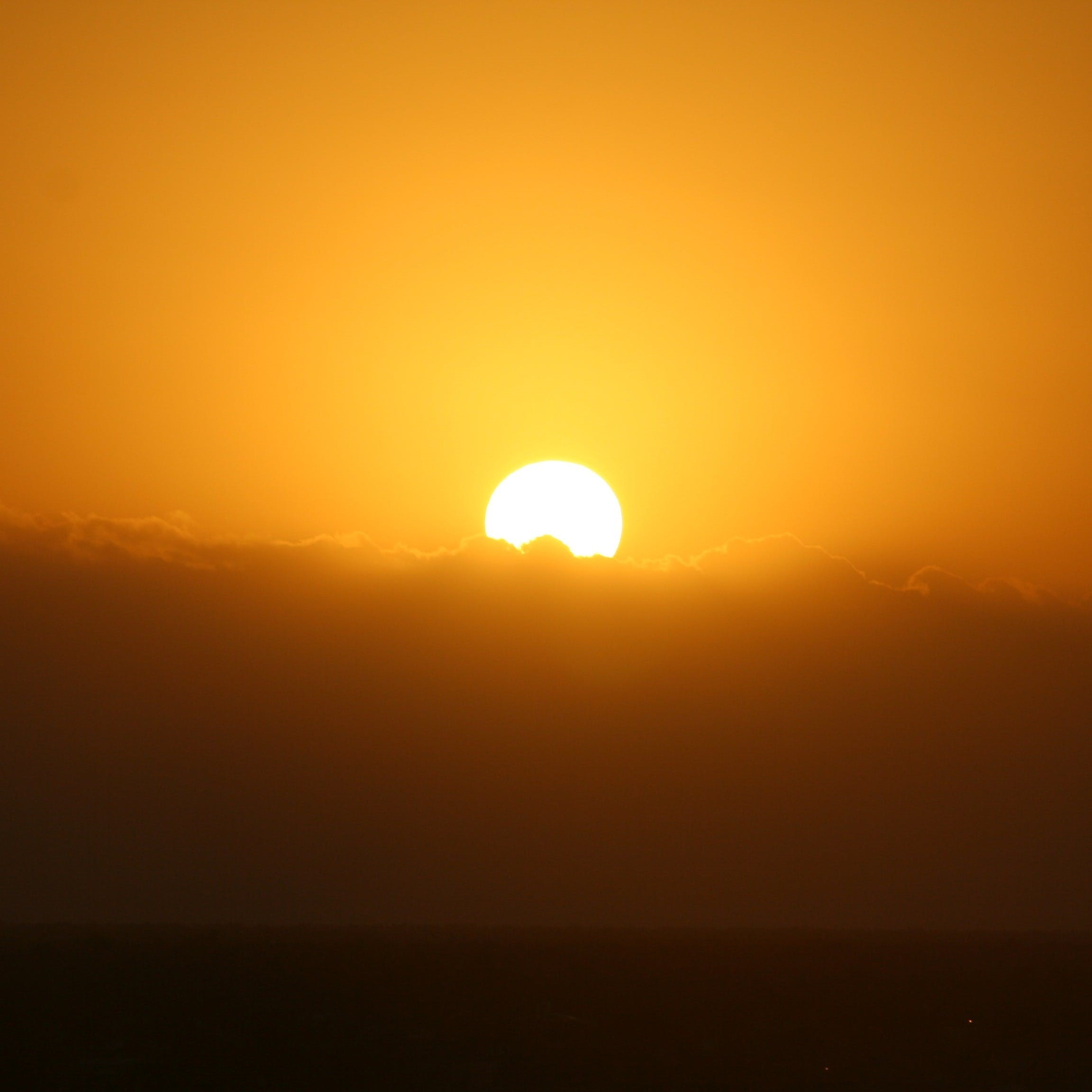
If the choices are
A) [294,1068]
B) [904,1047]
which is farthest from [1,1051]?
[904,1047]

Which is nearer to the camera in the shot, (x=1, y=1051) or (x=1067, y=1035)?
(x=1, y=1051)

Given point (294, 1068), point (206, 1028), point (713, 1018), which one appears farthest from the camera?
point (713, 1018)

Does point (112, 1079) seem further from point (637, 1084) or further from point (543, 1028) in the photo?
point (543, 1028)

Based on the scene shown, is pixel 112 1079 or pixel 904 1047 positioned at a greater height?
pixel 904 1047

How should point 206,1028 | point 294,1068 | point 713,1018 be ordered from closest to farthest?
1. point 294,1068
2. point 206,1028
3. point 713,1018

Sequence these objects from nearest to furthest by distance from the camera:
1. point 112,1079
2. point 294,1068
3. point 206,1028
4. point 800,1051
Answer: point 112,1079 < point 294,1068 < point 800,1051 < point 206,1028

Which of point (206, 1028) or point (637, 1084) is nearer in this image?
point (637, 1084)

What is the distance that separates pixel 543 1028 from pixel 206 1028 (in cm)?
4553

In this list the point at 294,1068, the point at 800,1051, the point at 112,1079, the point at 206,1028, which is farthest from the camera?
the point at 206,1028

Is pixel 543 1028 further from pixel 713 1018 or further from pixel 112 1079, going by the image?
pixel 112 1079

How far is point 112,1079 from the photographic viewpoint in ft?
420

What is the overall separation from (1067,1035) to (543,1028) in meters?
70.8

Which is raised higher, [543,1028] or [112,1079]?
[543,1028]

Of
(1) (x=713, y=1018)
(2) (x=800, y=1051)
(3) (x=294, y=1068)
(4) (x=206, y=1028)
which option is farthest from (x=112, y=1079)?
(1) (x=713, y=1018)
